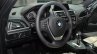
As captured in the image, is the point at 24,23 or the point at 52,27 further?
the point at 24,23

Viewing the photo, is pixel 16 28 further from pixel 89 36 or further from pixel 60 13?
pixel 89 36

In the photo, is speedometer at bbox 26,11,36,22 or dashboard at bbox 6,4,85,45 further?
speedometer at bbox 26,11,36,22

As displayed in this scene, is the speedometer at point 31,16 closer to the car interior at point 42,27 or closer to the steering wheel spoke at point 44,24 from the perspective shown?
the car interior at point 42,27

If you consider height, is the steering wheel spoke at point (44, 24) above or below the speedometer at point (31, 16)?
below

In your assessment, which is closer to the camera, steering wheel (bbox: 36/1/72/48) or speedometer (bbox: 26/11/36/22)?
steering wheel (bbox: 36/1/72/48)

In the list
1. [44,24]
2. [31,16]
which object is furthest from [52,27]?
[31,16]

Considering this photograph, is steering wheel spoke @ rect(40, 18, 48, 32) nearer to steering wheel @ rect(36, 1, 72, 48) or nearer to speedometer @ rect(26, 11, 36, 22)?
steering wheel @ rect(36, 1, 72, 48)

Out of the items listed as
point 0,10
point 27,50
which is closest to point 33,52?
point 27,50

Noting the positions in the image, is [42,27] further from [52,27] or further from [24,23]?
[24,23]

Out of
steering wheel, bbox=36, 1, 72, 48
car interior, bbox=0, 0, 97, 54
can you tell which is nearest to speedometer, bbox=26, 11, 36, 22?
car interior, bbox=0, 0, 97, 54

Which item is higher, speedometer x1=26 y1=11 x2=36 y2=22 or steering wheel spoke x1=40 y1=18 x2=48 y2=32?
speedometer x1=26 y1=11 x2=36 y2=22

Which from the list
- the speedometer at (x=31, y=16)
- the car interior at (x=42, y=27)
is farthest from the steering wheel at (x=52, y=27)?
the speedometer at (x=31, y=16)

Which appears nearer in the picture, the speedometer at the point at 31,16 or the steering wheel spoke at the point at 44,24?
the steering wheel spoke at the point at 44,24

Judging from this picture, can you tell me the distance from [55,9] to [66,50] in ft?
2.76
